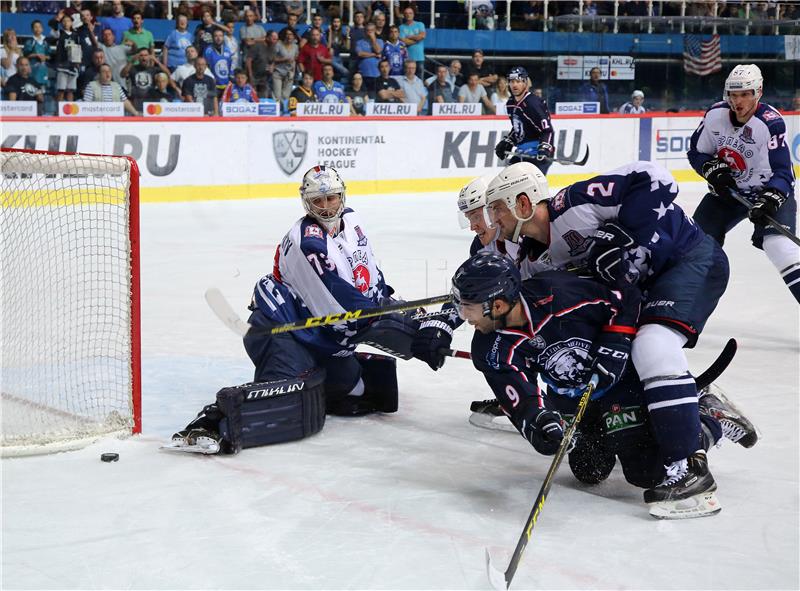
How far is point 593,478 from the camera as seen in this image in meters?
3.04

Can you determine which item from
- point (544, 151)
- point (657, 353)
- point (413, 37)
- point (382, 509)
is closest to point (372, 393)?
point (382, 509)

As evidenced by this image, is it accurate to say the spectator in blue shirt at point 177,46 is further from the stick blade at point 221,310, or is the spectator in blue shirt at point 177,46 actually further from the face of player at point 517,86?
the stick blade at point 221,310

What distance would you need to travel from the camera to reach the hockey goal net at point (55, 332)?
135 inches

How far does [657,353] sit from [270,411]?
1269 mm

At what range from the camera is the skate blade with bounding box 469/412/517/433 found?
3650 millimetres

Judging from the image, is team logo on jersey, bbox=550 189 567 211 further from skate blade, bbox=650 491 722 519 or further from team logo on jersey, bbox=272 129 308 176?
team logo on jersey, bbox=272 129 308 176

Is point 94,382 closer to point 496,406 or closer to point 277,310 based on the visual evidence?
point 277,310

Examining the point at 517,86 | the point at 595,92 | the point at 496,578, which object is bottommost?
the point at 496,578

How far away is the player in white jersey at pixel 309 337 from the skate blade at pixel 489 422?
309 mm

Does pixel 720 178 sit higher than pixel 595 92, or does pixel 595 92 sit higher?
pixel 595 92

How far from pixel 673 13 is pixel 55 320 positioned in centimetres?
979

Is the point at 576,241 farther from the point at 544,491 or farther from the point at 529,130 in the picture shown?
the point at 529,130

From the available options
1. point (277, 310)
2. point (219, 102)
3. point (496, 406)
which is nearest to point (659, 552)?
point (496, 406)

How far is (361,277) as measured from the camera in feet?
11.9
